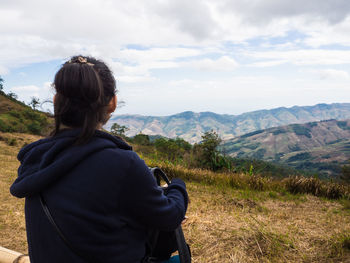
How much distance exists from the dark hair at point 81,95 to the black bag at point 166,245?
601mm

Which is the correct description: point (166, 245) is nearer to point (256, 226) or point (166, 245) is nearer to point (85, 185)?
point (85, 185)

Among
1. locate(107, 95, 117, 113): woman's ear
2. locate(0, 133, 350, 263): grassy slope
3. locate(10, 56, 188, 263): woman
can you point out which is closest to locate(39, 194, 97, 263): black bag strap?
locate(10, 56, 188, 263): woman

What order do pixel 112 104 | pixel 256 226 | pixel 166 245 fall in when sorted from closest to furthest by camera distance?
1. pixel 112 104
2. pixel 166 245
3. pixel 256 226

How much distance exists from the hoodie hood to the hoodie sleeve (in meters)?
0.17

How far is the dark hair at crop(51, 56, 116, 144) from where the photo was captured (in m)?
1.16

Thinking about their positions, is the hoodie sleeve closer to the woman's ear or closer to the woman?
the woman

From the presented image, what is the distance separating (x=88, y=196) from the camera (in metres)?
1.13

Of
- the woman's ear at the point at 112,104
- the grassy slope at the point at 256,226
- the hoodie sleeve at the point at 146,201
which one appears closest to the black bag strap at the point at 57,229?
the hoodie sleeve at the point at 146,201

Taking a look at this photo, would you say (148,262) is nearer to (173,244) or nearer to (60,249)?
(173,244)

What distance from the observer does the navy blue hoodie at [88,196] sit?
1124mm

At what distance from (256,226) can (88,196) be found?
3315 millimetres

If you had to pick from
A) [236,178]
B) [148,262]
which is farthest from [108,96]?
[236,178]

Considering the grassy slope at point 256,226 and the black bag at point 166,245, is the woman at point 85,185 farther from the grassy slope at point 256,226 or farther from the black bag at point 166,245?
the grassy slope at point 256,226

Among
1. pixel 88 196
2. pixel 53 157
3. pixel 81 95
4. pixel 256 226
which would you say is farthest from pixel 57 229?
pixel 256 226
